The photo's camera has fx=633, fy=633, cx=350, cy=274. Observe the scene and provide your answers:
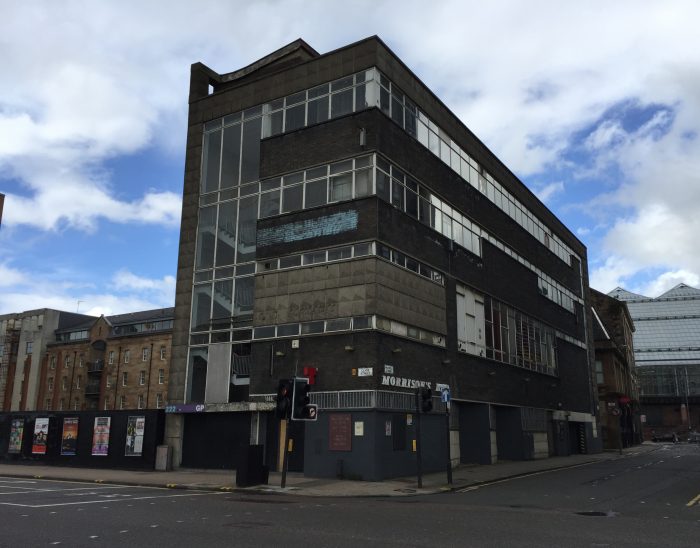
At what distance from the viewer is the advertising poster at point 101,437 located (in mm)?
32656

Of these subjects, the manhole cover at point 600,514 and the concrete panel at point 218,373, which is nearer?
the manhole cover at point 600,514

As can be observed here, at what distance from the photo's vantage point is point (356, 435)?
2569 centimetres

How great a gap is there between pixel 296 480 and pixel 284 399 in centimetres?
546

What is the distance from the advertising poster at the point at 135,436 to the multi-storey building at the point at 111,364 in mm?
40361

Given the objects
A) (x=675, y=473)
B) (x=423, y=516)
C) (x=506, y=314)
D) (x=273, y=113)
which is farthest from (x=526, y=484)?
(x=273, y=113)

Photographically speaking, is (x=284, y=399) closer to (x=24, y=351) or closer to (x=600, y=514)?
(x=600, y=514)

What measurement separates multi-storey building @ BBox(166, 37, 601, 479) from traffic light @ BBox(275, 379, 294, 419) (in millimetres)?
5722

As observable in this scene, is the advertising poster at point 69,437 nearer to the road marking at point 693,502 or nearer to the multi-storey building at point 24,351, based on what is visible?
the road marking at point 693,502

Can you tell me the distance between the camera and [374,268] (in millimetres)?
27188

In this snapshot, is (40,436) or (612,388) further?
(612,388)

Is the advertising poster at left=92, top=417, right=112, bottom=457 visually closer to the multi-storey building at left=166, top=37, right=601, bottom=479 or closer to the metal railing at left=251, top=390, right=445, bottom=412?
the multi-storey building at left=166, top=37, right=601, bottom=479

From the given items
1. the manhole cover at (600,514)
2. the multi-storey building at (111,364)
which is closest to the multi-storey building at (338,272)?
the manhole cover at (600,514)

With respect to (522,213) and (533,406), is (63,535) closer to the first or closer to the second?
(533,406)

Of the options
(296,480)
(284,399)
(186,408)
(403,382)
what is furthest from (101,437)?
(284,399)
